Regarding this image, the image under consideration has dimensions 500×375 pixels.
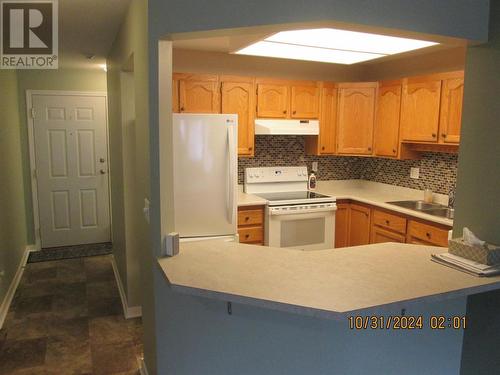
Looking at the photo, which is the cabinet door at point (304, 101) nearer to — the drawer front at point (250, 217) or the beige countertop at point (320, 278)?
the drawer front at point (250, 217)

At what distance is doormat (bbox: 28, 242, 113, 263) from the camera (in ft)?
17.2

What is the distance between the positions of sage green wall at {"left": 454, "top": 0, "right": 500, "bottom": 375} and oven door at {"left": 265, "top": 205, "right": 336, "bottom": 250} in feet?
7.03

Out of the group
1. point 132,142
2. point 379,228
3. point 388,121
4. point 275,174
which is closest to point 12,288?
point 132,142

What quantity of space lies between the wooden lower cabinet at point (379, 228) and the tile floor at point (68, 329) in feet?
7.75

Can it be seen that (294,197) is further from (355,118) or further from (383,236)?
(355,118)

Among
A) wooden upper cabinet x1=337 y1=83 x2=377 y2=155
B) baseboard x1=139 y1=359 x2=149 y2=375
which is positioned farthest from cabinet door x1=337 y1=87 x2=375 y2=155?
baseboard x1=139 y1=359 x2=149 y2=375

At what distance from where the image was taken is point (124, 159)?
3516 millimetres

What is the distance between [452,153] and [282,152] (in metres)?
1.80

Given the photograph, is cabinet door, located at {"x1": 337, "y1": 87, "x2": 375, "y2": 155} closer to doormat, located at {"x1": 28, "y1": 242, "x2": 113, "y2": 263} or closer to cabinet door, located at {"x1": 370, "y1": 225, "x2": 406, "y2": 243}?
cabinet door, located at {"x1": 370, "y1": 225, "x2": 406, "y2": 243}

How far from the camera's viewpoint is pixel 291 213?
164 inches

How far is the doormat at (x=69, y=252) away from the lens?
5.25 metres

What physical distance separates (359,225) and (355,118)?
1206 mm

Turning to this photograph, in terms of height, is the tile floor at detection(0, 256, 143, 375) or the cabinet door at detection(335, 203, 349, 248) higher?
the cabinet door at detection(335, 203, 349, 248)

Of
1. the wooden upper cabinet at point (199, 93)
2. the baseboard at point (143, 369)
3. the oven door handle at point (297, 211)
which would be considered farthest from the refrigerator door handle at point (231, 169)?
the baseboard at point (143, 369)
